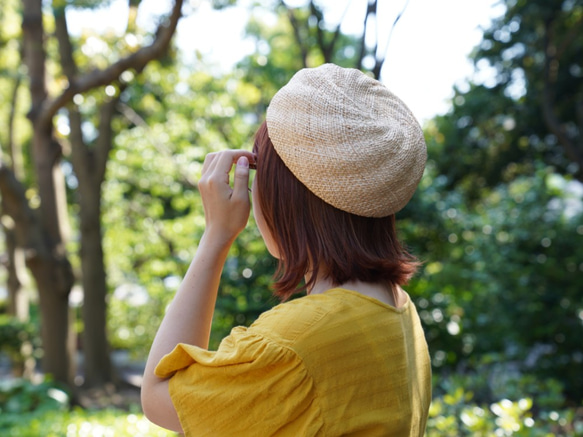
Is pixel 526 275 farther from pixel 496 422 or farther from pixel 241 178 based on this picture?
pixel 241 178

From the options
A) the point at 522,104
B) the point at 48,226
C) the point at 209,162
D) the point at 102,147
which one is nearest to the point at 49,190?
the point at 48,226

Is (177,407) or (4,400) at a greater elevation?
(177,407)

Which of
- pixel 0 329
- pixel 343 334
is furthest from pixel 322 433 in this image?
pixel 0 329

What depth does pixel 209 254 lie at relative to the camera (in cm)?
123

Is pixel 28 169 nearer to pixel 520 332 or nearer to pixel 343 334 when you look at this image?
pixel 520 332

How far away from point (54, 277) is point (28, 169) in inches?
412

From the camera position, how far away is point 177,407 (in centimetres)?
104

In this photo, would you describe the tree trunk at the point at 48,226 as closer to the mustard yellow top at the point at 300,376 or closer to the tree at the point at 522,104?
the tree at the point at 522,104

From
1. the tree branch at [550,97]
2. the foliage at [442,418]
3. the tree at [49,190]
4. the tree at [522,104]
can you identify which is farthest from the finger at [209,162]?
the tree branch at [550,97]

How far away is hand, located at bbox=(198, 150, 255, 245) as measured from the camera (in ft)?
4.01

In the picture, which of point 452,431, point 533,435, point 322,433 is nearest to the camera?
point 322,433

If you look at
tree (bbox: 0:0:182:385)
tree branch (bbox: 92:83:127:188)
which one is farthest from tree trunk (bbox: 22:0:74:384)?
tree branch (bbox: 92:83:127:188)

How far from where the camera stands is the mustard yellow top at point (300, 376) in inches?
38.7

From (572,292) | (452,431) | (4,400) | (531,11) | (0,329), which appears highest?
(531,11)
